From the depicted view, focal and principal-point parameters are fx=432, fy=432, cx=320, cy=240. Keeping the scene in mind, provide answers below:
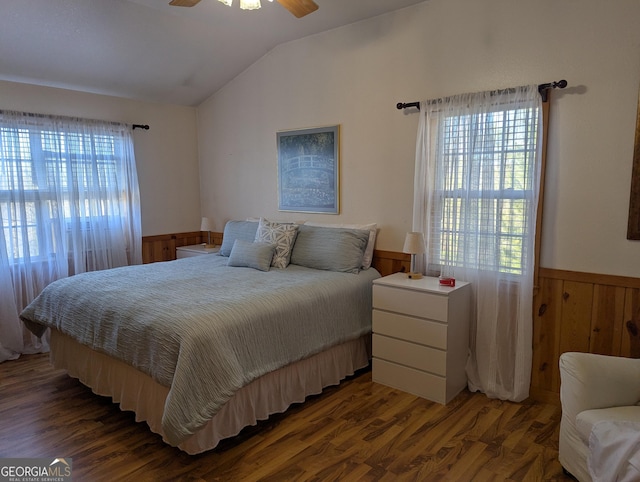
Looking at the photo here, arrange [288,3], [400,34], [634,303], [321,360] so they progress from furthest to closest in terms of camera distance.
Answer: [400,34] < [321,360] < [634,303] < [288,3]

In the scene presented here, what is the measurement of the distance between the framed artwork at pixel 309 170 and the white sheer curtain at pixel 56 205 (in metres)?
1.51

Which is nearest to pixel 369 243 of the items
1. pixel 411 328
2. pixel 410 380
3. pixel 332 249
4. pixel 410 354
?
pixel 332 249

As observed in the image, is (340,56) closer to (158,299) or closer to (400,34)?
(400,34)

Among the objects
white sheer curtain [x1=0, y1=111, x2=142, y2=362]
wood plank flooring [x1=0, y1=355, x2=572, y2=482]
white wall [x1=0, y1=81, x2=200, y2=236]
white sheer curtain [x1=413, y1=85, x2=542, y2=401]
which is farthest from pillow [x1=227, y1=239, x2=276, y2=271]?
white wall [x1=0, y1=81, x2=200, y2=236]

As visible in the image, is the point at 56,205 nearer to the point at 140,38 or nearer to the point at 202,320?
the point at 140,38

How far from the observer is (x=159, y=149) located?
15.0 feet

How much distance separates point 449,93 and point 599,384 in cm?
204

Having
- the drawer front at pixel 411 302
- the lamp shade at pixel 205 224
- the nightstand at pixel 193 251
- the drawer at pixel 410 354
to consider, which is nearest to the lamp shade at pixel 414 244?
the drawer front at pixel 411 302

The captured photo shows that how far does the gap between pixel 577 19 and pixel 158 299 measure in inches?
116

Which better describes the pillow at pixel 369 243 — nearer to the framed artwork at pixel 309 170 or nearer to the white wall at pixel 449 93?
the white wall at pixel 449 93

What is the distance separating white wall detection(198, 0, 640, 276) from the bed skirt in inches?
40.3

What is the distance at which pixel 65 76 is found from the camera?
3666 millimetres

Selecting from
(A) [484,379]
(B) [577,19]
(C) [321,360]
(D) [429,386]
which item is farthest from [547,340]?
(B) [577,19]

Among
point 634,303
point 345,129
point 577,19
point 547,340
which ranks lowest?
point 547,340
